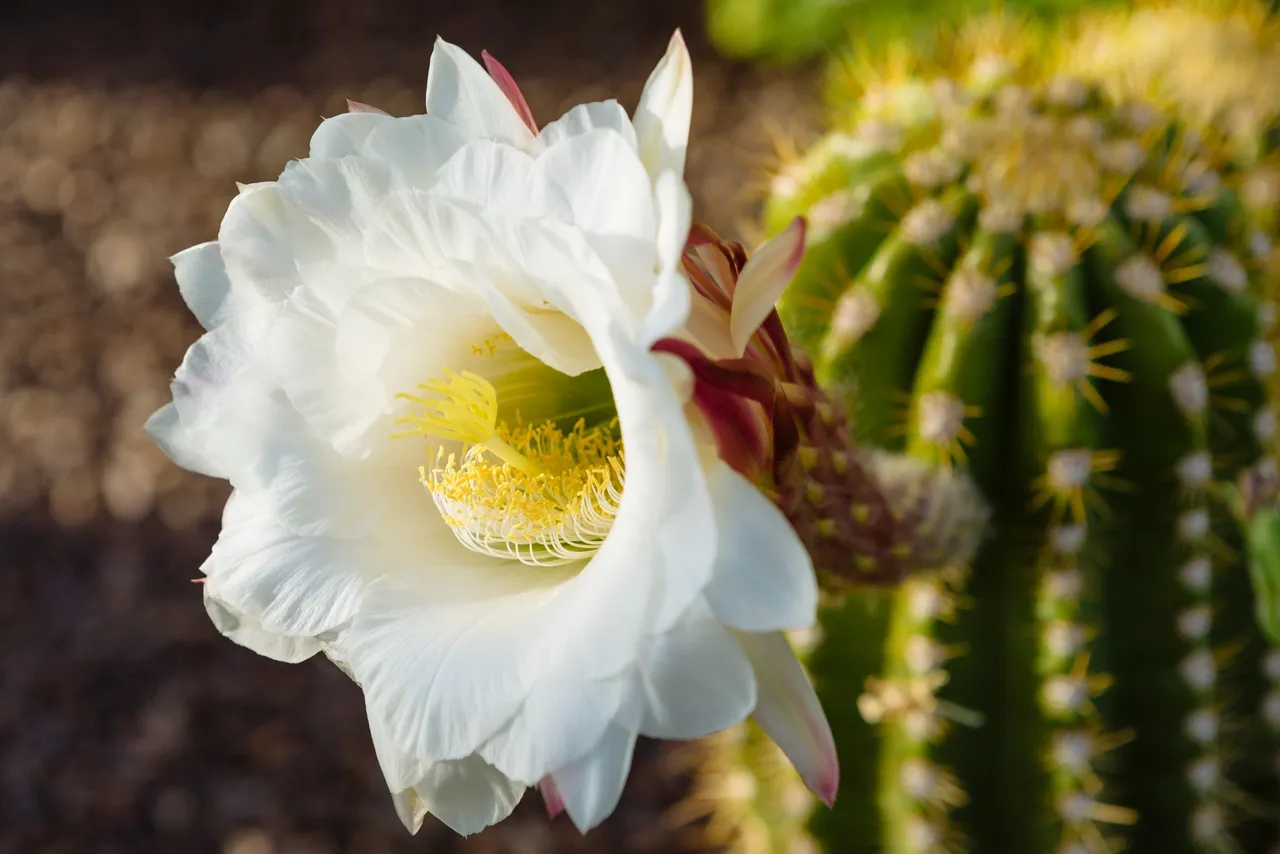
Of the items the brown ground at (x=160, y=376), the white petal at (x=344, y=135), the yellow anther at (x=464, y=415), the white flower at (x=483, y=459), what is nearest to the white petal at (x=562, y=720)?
the white flower at (x=483, y=459)

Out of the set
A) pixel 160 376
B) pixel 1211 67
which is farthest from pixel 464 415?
pixel 160 376

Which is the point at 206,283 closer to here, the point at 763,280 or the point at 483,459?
the point at 483,459

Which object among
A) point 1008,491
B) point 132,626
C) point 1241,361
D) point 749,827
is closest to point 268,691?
point 132,626

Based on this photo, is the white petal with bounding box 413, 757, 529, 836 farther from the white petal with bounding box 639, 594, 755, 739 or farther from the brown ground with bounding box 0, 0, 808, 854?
the brown ground with bounding box 0, 0, 808, 854

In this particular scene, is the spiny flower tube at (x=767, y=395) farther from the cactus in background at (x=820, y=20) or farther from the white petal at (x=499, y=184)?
the cactus in background at (x=820, y=20)

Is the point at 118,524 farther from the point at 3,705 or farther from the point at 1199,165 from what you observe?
the point at 1199,165

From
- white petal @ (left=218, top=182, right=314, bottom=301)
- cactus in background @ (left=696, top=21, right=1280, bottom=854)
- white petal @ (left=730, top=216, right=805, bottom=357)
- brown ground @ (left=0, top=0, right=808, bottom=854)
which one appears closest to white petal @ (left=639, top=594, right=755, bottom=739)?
white petal @ (left=730, top=216, right=805, bottom=357)
